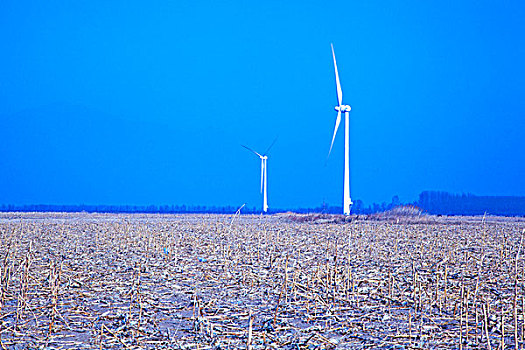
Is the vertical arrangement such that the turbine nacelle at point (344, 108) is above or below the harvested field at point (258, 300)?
above

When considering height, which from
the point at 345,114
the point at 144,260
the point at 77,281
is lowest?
the point at 77,281

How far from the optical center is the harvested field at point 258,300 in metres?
9.02

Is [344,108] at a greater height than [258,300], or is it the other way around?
[344,108]

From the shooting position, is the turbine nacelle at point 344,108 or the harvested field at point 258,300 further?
the turbine nacelle at point 344,108

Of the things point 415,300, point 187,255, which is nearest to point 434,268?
point 415,300

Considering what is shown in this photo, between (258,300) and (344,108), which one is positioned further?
(344,108)

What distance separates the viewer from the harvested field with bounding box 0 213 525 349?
9.02 meters

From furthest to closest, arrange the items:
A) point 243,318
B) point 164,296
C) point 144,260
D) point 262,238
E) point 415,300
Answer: point 262,238, point 144,260, point 164,296, point 415,300, point 243,318

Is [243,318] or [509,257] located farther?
[509,257]

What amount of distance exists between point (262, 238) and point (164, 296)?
14015mm

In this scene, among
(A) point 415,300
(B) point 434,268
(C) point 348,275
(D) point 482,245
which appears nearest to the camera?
(A) point 415,300

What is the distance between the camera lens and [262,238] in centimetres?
2616

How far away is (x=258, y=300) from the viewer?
39.4 ft

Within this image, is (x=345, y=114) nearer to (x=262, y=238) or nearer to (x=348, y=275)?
(x=262, y=238)
